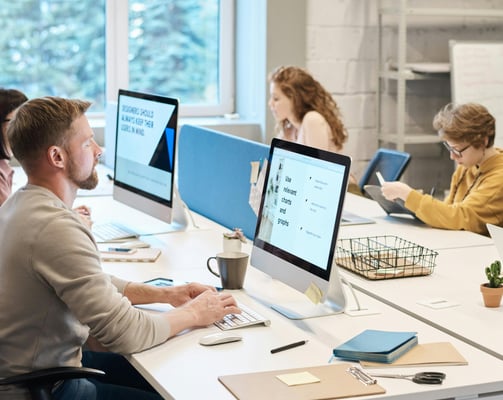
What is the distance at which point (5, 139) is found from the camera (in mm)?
3113

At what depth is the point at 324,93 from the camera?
4.26 m

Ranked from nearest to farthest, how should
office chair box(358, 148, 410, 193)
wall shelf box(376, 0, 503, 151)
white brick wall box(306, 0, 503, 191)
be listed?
office chair box(358, 148, 410, 193), wall shelf box(376, 0, 503, 151), white brick wall box(306, 0, 503, 191)

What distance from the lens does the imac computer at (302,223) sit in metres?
1.98

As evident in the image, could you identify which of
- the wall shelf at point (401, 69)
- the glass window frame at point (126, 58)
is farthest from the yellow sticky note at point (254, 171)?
the glass window frame at point (126, 58)

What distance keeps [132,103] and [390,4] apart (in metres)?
2.38

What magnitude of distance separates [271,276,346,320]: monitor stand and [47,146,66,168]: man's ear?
0.64 m

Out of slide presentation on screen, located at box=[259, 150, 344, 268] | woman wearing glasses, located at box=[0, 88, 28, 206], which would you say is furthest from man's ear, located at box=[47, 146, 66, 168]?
woman wearing glasses, located at box=[0, 88, 28, 206]

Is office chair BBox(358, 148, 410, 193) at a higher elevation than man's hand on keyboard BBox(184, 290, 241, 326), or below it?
higher

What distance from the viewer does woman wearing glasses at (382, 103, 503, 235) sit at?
10.2ft

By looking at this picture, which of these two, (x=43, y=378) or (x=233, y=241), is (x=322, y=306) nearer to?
(x=233, y=241)

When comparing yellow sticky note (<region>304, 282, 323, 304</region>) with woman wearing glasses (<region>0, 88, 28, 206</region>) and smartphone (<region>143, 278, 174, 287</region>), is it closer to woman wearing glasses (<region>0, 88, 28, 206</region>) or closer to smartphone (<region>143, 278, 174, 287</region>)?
smartphone (<region>143, 278, 174, 287</region>)

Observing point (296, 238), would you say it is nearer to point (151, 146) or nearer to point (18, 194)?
point (18, 194)

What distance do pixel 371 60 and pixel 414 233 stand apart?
7.36ft

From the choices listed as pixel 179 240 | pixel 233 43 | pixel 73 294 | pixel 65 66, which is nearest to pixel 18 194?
pixel 73 294
